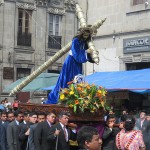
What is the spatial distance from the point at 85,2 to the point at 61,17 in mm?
6254

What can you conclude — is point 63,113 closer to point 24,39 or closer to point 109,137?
point 109,137

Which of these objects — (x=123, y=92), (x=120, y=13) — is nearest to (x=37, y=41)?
(x=120, y=13)

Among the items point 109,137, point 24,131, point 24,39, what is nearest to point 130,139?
point 109,137

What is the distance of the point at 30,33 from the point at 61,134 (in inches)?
811

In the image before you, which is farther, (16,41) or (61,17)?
(61,17)

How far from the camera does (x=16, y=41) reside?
2848 centimetres

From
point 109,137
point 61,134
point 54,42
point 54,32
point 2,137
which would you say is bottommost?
point 2,137

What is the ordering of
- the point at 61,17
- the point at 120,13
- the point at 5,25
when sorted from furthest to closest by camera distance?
the point at 61,17
the point at 5,25
the point at 120,13

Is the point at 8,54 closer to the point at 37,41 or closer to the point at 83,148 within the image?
the point at 37,41

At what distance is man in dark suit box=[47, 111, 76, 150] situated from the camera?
9031 mm

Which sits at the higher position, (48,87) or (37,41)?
(37,41)

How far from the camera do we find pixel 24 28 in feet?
95.5

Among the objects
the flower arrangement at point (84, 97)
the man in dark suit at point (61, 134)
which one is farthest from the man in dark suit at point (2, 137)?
the flower arrangement at point (84, 97)

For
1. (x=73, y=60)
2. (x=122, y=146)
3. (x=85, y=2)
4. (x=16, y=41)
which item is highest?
(x=85, y=2)
